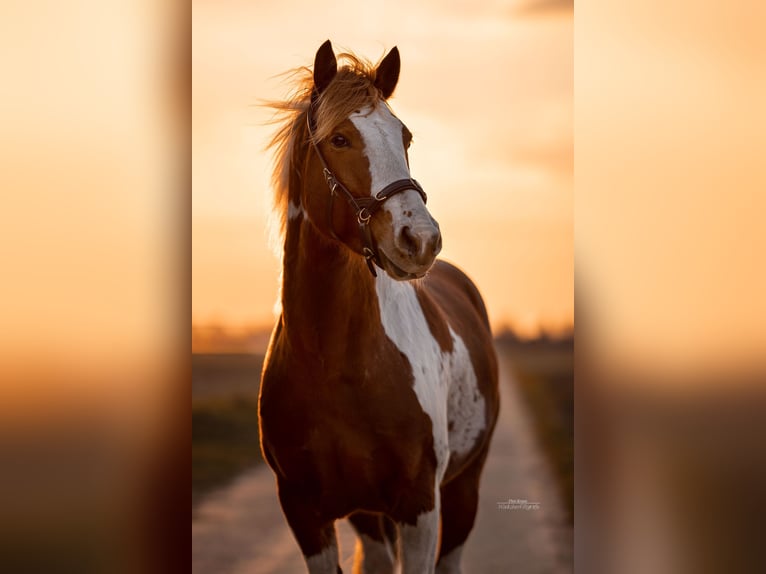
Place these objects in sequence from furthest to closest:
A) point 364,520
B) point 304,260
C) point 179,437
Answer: point 179,437 < point 364,520 < point 304,260

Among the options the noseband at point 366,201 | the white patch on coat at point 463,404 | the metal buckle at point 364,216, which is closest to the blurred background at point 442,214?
the white patch on coat at point 463,404

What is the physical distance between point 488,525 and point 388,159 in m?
1.56

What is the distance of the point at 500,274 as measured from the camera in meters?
2.99

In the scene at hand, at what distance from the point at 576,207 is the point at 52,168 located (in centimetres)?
182

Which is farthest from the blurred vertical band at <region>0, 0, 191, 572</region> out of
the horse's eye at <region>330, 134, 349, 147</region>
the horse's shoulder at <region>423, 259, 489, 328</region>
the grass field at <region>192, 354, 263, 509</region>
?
the horse's eye at <region>330, 134, 349, 147</region>

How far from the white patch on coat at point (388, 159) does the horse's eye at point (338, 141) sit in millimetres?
48

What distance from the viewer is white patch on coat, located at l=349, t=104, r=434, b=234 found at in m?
1.90

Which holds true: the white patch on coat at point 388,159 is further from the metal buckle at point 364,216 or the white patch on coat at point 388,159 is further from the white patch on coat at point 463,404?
the white patch on coat at point 463,404

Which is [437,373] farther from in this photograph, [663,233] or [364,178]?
[663,233]

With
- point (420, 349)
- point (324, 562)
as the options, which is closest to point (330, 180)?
point (420, 349)

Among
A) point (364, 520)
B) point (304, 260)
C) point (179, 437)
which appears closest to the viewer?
point (304, 260)

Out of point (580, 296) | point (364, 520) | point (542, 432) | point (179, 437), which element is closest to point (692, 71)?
point (580, 296)

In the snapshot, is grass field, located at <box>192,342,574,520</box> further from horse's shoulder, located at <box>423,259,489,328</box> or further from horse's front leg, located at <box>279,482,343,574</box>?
horse's front leg, located at <box>279,482,343,574</box>

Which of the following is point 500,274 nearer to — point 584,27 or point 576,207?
point 576,207
